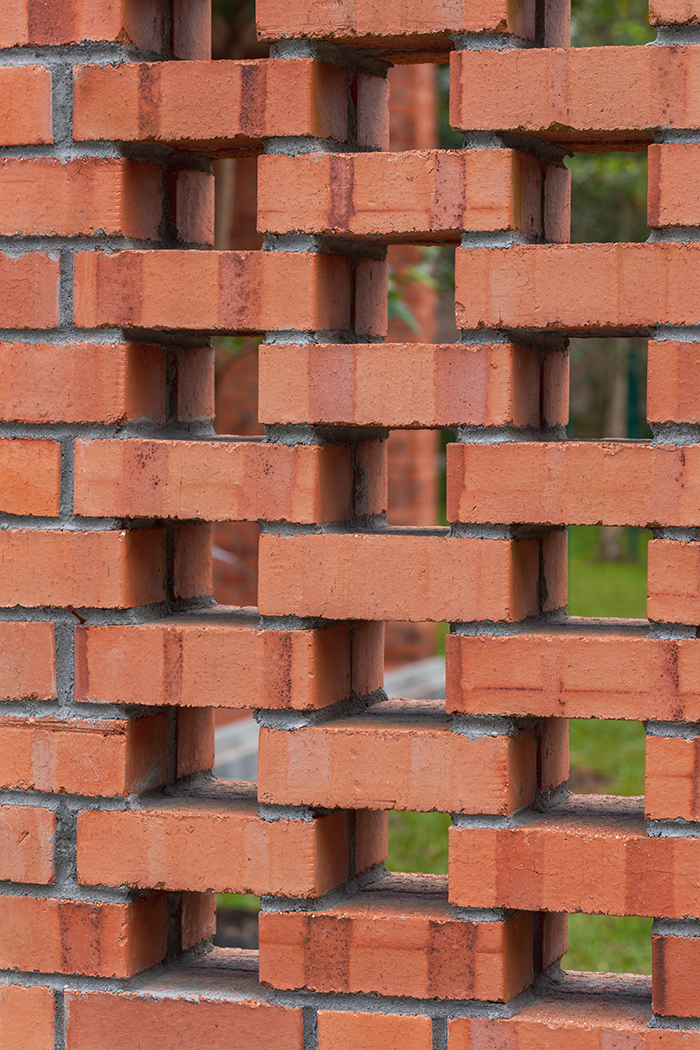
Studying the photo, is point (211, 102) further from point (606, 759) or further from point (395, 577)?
point (606, 759)

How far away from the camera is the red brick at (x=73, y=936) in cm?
196

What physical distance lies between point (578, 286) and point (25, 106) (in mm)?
840

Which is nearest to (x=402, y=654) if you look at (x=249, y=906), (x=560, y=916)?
(x=249, y=906)

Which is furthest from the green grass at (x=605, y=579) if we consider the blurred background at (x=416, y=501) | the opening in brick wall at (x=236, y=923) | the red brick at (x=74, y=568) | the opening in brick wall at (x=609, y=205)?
the red brick at (x=74, y=568)

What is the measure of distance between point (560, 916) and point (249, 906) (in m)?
3.87

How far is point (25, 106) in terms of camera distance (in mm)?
1974

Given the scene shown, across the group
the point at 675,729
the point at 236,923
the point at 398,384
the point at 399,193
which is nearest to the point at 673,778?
the point at 675,729

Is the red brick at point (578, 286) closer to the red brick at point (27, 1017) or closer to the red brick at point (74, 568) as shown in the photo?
the red brick at point (74, 568)

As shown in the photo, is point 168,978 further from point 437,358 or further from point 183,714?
point 437,358

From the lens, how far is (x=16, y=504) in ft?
6.52

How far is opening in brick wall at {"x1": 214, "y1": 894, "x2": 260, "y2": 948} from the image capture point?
191 inches

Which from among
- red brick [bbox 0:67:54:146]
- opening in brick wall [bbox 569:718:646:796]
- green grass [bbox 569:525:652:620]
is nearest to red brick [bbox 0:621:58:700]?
red brick [bbox 0:67:54:146]

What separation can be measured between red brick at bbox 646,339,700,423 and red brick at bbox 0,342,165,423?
2.38 ft

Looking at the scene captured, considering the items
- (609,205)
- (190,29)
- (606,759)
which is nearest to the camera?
(190,29)
